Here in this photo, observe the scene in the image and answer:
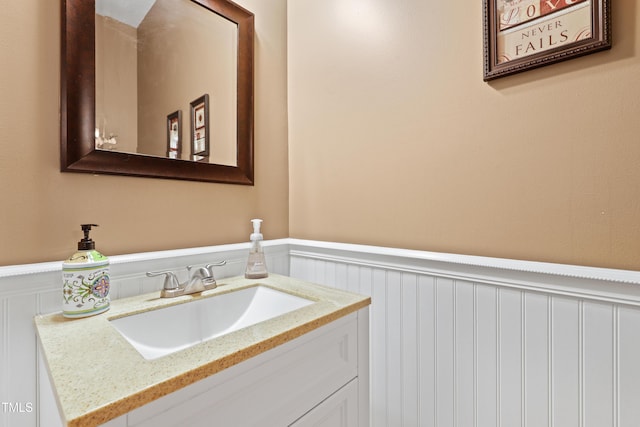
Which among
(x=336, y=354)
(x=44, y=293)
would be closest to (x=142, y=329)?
(x=44, y=293)

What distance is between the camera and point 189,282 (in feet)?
3.04

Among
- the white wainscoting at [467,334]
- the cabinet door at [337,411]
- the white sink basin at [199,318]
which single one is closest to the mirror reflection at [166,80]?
the white wainscoting at [467,334]

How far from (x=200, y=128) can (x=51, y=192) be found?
17.8 inches

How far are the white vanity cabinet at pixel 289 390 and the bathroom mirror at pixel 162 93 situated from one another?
2.16 feet

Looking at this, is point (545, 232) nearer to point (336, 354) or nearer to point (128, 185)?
point (336, 354)

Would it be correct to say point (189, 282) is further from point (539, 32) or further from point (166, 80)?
point (539, 32)

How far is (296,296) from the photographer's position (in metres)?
0.92

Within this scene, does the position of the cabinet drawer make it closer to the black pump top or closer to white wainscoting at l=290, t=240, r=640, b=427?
white wainscoting at l=290, t=240, r=640, b=427

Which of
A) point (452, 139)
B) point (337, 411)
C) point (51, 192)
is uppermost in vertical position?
point (452, 139)

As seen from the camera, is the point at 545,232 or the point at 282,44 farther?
the point at 282,44

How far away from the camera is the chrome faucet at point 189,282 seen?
0.88 meters

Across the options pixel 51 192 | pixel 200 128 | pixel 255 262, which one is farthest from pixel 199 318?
pixel 200 128

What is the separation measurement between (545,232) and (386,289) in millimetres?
481

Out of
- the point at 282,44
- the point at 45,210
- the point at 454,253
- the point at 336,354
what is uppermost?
the point at 282,44
